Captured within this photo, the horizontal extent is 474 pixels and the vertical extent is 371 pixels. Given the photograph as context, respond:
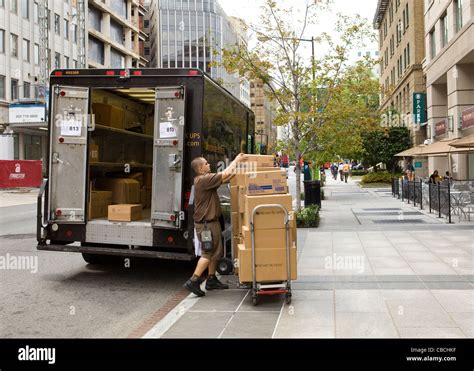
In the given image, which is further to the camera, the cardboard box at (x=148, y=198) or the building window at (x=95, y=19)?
the building window at (x=95, y=19)

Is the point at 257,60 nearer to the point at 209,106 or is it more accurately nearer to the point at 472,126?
the point at 209,106

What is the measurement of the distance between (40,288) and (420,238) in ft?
26.3

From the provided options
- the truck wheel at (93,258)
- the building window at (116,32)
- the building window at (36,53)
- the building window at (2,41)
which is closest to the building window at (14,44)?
the building window at (2,41)

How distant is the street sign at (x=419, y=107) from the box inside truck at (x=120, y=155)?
29.9m

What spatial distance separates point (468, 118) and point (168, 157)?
20.6m

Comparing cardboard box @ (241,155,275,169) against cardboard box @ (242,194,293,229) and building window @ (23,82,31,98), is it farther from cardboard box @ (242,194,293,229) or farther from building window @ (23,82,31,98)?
building window @ (23,82,31,98)

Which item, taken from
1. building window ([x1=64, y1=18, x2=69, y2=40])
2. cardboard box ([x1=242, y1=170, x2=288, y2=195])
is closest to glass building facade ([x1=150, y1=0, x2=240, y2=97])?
building window ([x1=64, y1=18, x2=69, y2=40])

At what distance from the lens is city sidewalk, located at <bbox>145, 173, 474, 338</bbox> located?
536 cm

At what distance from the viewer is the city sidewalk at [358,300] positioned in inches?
211

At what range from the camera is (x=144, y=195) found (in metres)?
10.4

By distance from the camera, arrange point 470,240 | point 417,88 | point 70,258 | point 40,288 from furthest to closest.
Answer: point 417,88 → point 470,240 → point 70,258 → point 40,288

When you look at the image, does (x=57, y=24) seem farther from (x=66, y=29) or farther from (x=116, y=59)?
(x=116, y=59)

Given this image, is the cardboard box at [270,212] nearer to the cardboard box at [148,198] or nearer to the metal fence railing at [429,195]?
the cardboard box at [148,198]
